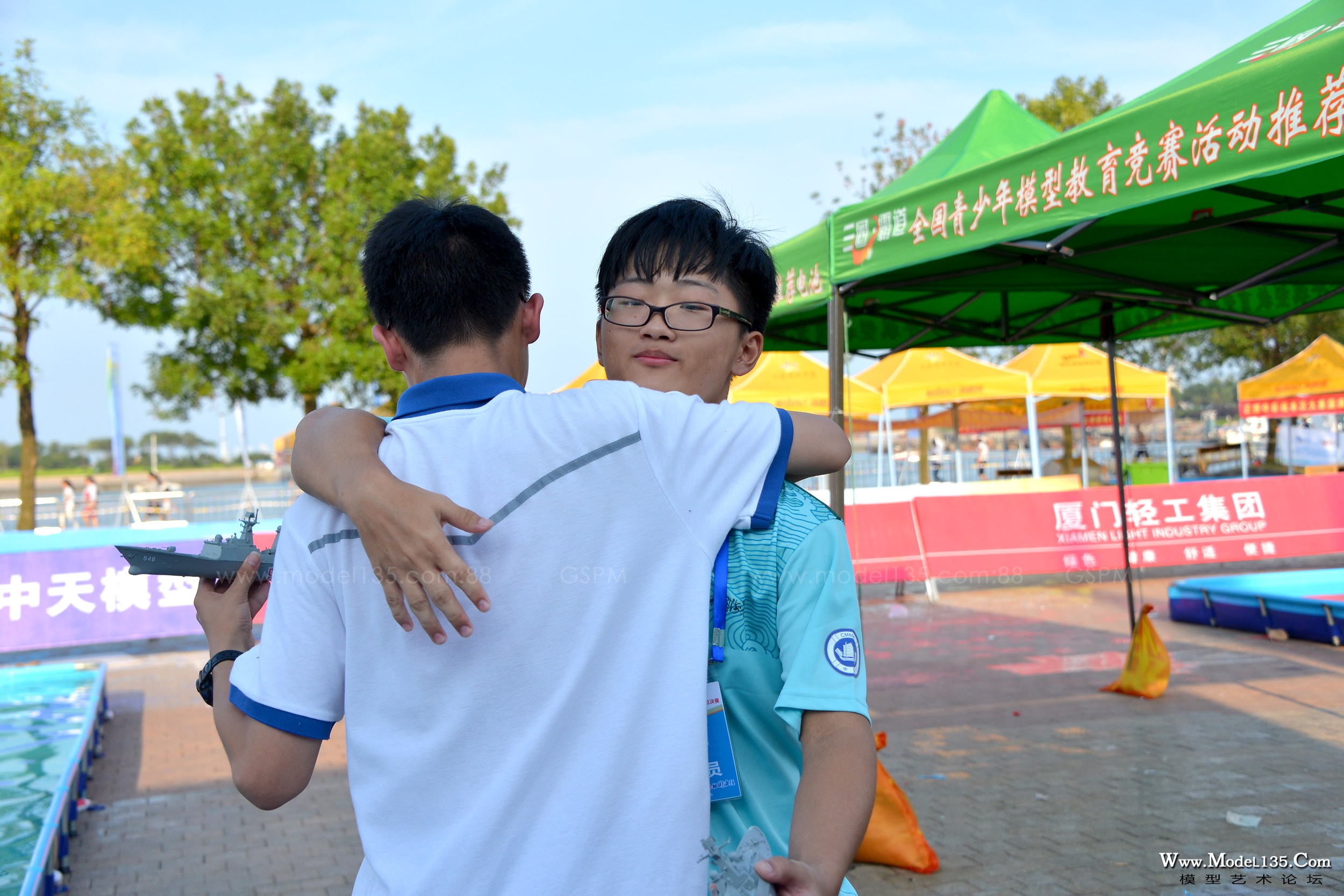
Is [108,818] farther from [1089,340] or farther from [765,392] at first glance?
[765,392]

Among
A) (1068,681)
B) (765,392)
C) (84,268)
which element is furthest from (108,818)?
(84,268)

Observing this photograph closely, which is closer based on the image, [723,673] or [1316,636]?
[723,673]

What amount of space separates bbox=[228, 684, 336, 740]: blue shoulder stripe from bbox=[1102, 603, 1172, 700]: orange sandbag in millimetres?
7106

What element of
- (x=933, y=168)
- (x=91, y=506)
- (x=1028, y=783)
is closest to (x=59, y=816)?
(x=1028, y=783)

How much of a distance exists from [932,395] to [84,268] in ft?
51.8

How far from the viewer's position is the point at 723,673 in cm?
133

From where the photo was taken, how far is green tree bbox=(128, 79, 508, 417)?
814 inches

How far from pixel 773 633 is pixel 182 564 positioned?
84 centimetres

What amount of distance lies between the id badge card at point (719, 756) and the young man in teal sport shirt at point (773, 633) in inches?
1.2

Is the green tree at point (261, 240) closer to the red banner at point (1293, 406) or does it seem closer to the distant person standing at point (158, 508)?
the distant person standing at point (158, 508)

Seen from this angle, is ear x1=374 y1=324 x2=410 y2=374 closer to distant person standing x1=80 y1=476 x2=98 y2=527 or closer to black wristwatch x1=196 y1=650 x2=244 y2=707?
black wristwatch x1=196 y1=650 x2=244 y2=707

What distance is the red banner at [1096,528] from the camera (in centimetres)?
1187

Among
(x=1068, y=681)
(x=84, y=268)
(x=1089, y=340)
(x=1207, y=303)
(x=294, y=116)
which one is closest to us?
(x=1207, y=303)

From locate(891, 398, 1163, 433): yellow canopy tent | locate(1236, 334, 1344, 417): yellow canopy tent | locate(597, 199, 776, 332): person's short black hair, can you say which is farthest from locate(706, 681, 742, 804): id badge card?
locate(1236, 334, 1344, 417): yellow canopy tent
